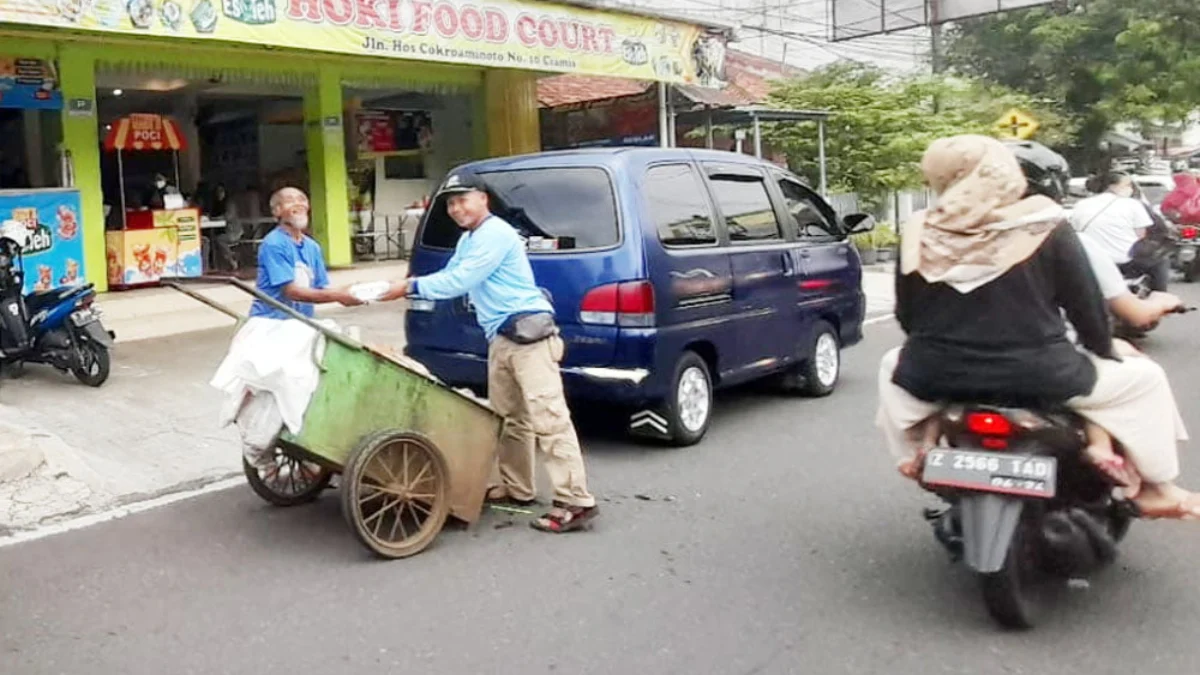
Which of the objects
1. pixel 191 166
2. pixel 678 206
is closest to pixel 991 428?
pixel 678 206

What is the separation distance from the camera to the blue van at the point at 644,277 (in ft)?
21.9

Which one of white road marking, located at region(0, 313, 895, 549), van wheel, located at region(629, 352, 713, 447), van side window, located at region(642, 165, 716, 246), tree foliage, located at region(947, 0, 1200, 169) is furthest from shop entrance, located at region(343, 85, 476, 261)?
tree foliage, located at region(947, 0, 1200, 169)

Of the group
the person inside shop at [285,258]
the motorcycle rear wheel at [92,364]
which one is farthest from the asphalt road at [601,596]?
the motorcycle rear wheel at [92,364]

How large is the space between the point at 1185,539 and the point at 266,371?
3.98m

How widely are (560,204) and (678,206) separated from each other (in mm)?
739

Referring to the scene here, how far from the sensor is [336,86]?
1545 cm

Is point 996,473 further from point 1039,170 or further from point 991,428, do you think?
point 1039,170

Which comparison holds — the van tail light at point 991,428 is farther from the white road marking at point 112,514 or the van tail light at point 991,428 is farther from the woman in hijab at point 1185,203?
the woman in hijab at point 1185,203

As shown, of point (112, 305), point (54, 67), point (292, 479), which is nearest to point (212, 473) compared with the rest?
point (292, 479)

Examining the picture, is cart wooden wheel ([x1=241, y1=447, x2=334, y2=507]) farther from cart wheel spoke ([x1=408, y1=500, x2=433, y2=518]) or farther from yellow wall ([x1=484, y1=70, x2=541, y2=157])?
yellow wall ([x1=484, y1=70, x2=541, y2=157])

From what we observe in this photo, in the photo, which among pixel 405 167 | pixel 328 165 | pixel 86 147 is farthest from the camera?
pixel 405 167

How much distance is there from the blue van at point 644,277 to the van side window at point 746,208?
0.01m

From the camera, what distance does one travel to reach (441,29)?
1298cm

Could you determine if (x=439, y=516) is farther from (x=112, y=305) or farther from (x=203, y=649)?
(x=112, y=305)
